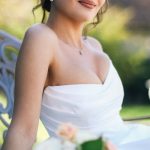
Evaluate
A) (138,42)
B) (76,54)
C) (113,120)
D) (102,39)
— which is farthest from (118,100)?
(138,42)

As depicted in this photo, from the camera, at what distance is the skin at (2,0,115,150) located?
43.9 inches

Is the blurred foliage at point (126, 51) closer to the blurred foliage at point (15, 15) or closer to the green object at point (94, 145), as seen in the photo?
the blurred foliage at point (15, 15)

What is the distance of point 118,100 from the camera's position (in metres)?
1.41

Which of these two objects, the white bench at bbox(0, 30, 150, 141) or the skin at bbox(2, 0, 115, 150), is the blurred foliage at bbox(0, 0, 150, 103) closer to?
the white bench at bbox(0, 30, 150, 141)

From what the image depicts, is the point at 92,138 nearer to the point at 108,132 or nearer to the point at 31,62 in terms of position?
the point at 31,62

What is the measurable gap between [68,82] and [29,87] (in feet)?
0.59

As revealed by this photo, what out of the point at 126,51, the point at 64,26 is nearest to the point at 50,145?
the point at 64,26

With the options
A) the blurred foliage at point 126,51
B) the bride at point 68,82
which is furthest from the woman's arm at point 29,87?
the blurred foliage at point 126,51

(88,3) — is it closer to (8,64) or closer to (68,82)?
(68,82)

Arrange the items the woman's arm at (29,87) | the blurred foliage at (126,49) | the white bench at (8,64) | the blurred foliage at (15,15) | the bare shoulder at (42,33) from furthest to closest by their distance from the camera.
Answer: the blurred foliage at (126,49)
the blurred foliage at (15,15)
the white bench at (8,64)
the bare shoulder at (42,33)
the woman's arm at (29,87)

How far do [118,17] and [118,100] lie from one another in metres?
1.72

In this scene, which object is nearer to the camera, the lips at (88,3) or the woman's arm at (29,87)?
the woman's arm at (29,87)

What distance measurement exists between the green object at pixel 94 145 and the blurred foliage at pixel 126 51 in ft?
7.73

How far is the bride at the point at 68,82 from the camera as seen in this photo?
3.80ft
